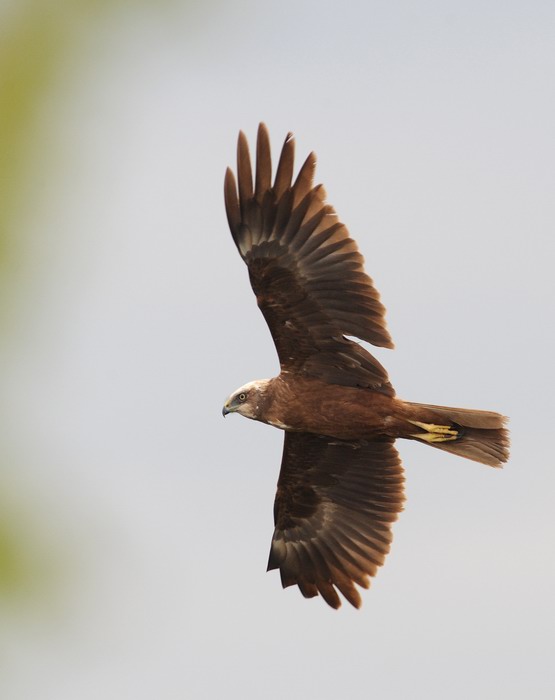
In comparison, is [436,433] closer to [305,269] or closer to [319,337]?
[319,337]

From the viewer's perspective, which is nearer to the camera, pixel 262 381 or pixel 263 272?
pixel 263 272

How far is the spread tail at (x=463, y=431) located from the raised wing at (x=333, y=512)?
1.30 meters

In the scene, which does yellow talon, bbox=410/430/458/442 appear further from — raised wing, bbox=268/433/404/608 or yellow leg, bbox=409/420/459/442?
raised wing, bbox=268/433/404/608

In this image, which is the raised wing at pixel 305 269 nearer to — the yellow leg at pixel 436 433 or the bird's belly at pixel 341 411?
the bird's belly at pixel 341 411

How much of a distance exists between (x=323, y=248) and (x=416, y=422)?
1.86 metres

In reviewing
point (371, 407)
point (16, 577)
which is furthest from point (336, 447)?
point (16, 577)

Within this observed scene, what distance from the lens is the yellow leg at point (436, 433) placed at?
391 inches

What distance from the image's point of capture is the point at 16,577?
753 millimetres

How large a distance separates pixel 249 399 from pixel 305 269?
5.64 feet

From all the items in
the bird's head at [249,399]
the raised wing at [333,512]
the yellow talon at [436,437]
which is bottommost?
the raised wing at [333,512]

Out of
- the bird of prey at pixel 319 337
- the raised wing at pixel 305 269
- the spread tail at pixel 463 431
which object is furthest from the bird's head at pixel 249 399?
the spread tail at pixel 463 431

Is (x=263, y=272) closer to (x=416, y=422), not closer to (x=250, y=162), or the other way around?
(x=250, y=162)

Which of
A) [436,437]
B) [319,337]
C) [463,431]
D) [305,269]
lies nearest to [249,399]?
[319,337]

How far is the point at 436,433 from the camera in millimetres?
9969
